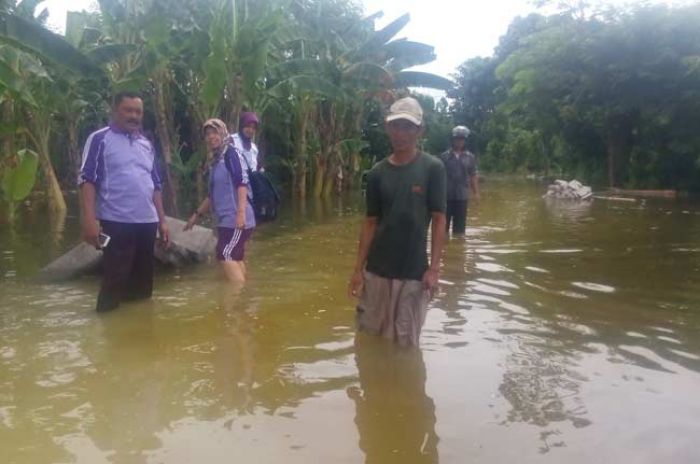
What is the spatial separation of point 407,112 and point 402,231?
0.66 meters

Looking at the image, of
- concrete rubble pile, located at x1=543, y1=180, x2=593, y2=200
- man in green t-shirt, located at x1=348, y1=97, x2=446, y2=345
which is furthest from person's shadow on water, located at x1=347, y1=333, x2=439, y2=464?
concrete rubble pile, located at x1=543, y1=180, x2=593, y2=200

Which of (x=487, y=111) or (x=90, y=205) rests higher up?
(x=487, y=111)

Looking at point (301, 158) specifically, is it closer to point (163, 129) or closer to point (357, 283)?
point (163, 129)

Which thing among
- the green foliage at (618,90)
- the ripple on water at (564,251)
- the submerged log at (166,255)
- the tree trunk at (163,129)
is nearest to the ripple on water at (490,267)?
the ripple on water at (564,251)

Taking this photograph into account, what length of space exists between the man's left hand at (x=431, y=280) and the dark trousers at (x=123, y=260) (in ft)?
7.46

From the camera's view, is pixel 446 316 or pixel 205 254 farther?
pixel 205 254

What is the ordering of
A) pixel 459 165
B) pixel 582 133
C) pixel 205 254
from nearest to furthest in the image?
pixel 205 254
pixel 459 165
pixel 582 133

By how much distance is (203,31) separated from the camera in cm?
1167

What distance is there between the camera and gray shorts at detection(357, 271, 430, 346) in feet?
13.3

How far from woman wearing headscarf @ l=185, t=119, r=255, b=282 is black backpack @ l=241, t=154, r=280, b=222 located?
0.07m

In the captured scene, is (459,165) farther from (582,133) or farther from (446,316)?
(582,133)

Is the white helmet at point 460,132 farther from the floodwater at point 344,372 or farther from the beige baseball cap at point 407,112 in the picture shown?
the beige baseball cap at point 407,112

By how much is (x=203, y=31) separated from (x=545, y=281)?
7.51m

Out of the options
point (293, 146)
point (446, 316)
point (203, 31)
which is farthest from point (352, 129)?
point (446, 316)
